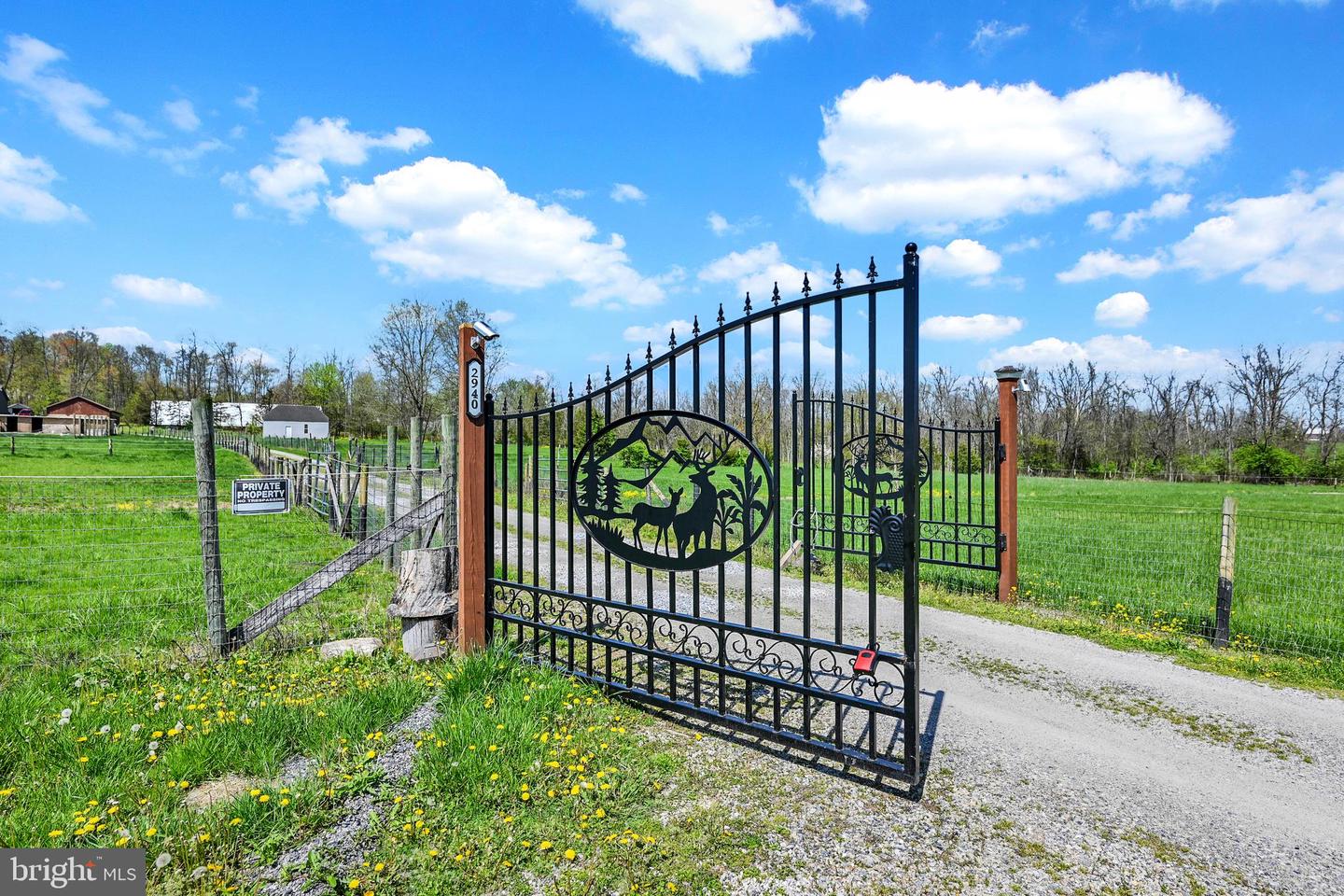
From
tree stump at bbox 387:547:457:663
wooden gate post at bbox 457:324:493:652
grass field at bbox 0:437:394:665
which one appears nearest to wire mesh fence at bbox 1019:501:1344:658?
wooden gate post at bbox 457:324:493:652

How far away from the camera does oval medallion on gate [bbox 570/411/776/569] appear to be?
11.0ft

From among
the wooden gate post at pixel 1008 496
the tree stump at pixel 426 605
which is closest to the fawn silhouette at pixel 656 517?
the tree stump at pixel 426 605

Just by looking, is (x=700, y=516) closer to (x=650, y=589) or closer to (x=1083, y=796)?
(x=650, y=589)

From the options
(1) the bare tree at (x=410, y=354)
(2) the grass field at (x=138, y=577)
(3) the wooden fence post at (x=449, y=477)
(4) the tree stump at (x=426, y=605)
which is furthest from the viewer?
(1) the bare tree at (x=410, y=354)

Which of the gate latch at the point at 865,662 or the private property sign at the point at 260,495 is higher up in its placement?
the private property sign at the point at 260,495

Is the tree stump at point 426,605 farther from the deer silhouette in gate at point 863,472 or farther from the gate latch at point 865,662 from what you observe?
the deer silhouette in gate at point 863,472

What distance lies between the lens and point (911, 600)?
2.82 meters

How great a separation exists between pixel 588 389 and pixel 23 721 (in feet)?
11.9

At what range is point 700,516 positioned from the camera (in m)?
3.51

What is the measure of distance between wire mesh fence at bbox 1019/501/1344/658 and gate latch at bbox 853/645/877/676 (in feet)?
14.3

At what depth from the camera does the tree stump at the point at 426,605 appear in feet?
15.3

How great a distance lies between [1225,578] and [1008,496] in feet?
6.30

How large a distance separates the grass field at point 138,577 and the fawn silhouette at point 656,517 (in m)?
2.87

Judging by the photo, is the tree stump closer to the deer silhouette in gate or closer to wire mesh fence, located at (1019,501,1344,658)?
the deer silhouette in gate
